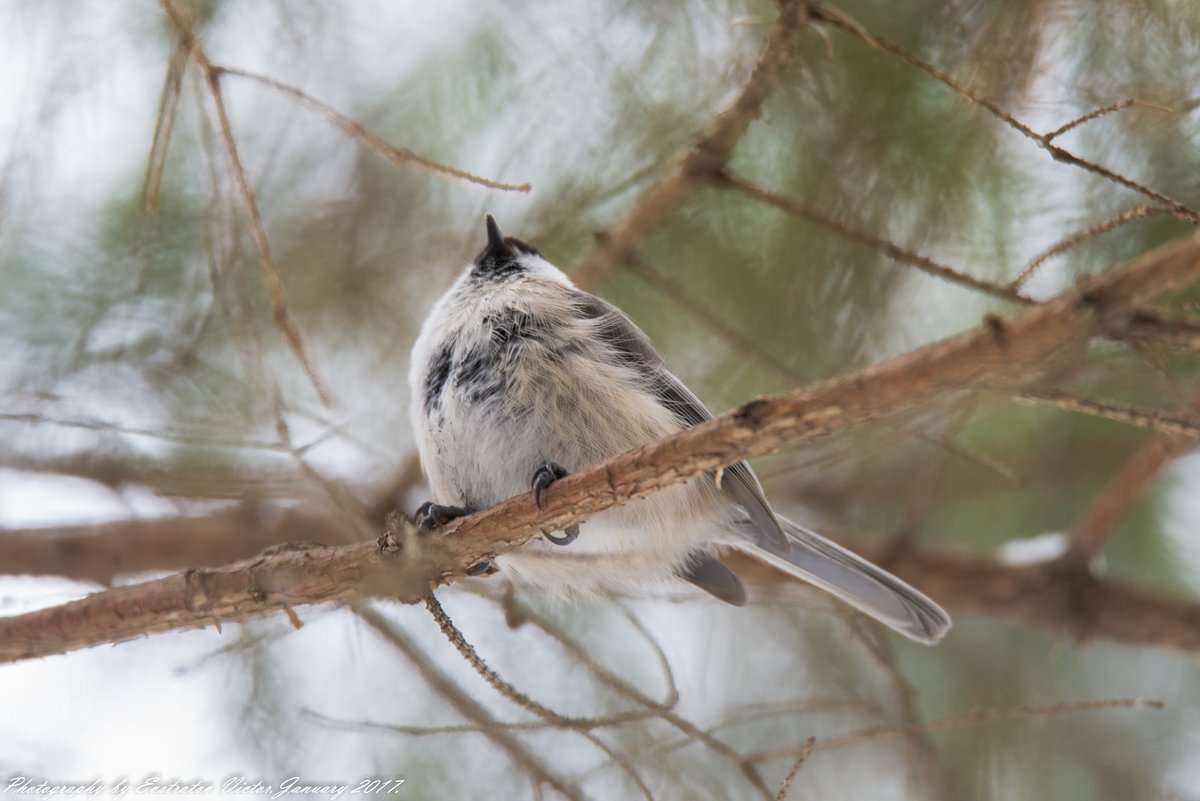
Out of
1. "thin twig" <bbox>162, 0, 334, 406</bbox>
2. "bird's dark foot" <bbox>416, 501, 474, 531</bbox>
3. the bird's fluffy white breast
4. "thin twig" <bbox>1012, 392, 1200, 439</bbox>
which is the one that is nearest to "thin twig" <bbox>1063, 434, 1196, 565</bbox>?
the bird's fluffy white breast

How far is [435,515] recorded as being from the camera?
231 centimetres

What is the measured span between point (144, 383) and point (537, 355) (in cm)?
121

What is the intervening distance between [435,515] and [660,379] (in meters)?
0.64

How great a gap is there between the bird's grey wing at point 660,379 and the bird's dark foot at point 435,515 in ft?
1.74

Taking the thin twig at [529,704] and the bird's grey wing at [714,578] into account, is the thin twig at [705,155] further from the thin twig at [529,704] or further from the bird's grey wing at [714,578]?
the thin twig at [529,704]

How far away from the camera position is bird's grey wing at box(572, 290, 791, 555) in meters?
2.41

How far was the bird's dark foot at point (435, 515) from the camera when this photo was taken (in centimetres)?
230

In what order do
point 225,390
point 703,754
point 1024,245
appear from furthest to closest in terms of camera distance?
point 225,390 < point 1024,245 < point 703,754

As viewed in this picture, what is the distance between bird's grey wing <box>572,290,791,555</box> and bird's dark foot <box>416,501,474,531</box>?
0.53 m

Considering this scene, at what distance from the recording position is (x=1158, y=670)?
3430mm

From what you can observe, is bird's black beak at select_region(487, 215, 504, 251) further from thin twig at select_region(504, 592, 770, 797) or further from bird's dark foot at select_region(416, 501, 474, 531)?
thin twig at select_region(504, 592, 770, 797)

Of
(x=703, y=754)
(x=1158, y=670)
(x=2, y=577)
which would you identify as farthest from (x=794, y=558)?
(x=2, y=577)

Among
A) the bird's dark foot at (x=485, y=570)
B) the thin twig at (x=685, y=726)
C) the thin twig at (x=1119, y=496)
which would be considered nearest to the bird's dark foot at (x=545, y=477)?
the bird's dark foot at (x=485, y=570)

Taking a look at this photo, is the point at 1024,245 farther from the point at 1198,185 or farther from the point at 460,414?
the point at 460,414
